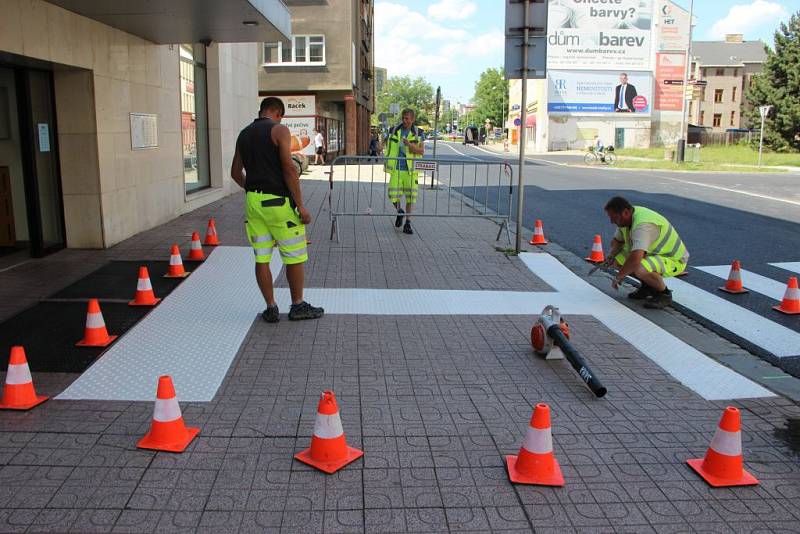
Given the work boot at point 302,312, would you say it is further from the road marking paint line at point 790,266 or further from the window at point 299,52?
the window at point 299,52

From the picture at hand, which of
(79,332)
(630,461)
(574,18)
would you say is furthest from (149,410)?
(574,18)

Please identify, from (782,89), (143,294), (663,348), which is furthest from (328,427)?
(782,89)

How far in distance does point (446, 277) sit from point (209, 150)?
9.24 metres

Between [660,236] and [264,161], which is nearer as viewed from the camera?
[264,161]

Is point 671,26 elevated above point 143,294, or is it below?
above

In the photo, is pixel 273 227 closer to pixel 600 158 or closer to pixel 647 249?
pixel 647 249

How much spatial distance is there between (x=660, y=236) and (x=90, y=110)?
705 centimetres

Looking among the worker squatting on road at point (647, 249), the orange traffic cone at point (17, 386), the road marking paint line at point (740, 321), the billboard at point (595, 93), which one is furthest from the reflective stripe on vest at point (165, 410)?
the billboard at point (595, 93)

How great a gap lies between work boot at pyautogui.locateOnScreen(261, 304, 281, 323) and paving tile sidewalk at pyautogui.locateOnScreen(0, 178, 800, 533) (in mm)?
64

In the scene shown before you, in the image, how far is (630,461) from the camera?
3908 millimetres

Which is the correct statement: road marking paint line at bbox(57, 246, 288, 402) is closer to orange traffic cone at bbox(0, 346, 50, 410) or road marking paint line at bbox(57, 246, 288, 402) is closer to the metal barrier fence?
orange traffic cone at bbox(0, 346, 50, 410)

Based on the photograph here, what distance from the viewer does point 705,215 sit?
1483 cm

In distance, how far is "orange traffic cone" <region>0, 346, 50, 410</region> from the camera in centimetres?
436

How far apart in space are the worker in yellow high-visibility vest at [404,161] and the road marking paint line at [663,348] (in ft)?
11.2
